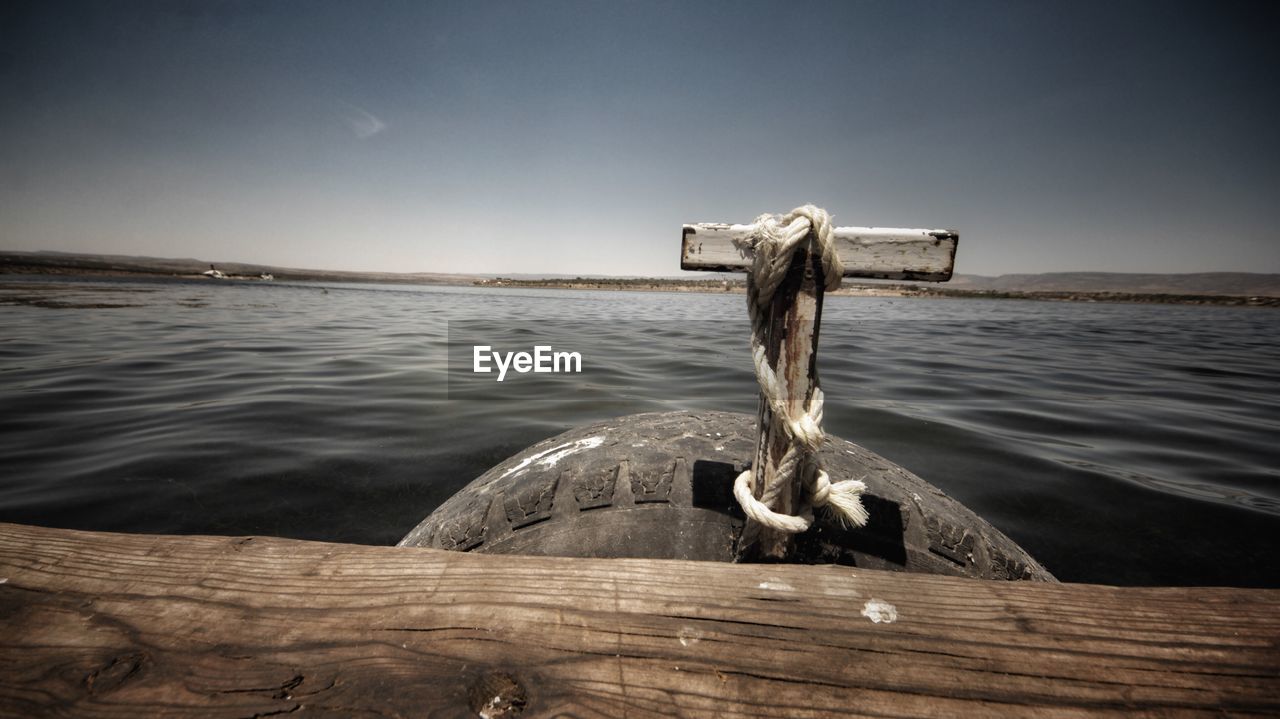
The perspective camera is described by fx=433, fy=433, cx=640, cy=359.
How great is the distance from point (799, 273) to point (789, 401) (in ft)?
1.68

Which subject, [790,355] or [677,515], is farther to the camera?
[677,515]

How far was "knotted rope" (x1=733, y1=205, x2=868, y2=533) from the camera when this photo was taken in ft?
5.24

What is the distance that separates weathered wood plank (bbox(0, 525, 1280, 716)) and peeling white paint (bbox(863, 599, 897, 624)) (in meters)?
0.01

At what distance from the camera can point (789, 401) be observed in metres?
1.76

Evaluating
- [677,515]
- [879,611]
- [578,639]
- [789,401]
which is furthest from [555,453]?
[879,611]

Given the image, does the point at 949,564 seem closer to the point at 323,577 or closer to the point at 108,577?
the point at 323,577

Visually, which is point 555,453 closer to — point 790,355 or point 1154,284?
point 790,355

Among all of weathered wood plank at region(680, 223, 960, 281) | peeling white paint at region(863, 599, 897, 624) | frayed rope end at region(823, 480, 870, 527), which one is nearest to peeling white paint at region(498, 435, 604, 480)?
frayed rope end at region(823, 480, 870, 527)

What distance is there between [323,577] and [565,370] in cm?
864

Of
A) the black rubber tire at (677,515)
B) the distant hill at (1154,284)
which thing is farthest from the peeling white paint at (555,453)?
the distant hill at (1154,284)

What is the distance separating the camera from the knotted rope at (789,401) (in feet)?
5.24

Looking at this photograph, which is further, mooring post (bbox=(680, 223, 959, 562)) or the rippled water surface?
the rippled water surface

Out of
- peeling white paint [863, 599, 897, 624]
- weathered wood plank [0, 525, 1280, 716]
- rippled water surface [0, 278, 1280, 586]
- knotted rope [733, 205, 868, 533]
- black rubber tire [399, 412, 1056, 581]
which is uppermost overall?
knotted rope [733, 205, 868, 533]

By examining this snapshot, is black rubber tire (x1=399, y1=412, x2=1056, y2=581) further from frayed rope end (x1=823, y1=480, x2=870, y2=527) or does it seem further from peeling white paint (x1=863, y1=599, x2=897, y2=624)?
peeling white paint (x1=863, y1=599, x2=897, y2=624)
